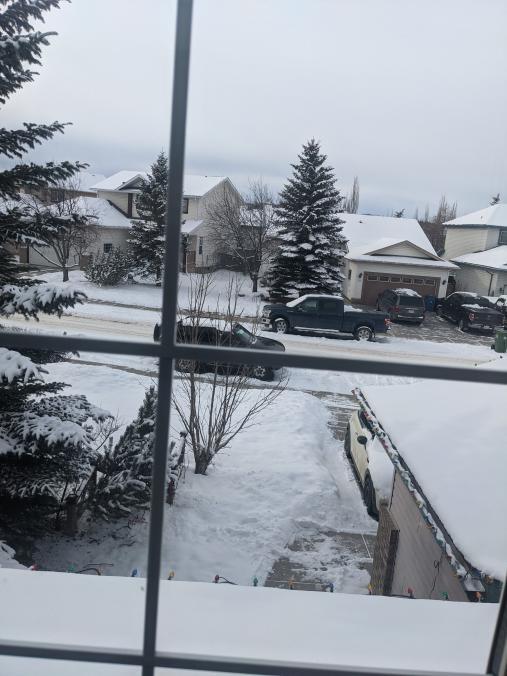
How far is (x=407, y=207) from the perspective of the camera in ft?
66.4

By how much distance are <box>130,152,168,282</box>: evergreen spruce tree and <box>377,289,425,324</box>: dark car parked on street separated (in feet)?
18.8

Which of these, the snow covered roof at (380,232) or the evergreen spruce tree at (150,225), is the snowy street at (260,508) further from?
the snow covered roof at (380,232)

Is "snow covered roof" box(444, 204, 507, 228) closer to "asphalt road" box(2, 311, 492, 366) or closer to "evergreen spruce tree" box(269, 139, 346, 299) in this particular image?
"evergreen spruce tree" box(269, 139, 346, 299)

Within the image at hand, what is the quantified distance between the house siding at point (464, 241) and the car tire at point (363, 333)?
783cm

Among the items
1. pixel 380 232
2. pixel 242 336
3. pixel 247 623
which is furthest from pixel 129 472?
pixel 380 232

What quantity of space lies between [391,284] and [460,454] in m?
12.3

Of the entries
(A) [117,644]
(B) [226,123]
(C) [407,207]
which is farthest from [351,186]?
(A) [117,644]

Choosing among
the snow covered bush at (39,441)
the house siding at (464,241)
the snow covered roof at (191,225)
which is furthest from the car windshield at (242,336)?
the house siding at (464,241)

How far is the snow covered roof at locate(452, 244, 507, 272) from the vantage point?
14943mm

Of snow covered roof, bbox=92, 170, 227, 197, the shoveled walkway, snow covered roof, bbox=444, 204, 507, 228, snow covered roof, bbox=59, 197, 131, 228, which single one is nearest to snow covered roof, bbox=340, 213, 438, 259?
snow covered roof, bbox=444, 204, 507, 228

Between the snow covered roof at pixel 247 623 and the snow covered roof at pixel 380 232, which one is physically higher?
the snow covered roof at pixel 380 232

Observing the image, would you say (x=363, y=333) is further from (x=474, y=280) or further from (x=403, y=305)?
(x=474, y=280)

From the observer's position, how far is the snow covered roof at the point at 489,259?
49.0 feet

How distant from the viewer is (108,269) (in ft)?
41.2
